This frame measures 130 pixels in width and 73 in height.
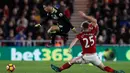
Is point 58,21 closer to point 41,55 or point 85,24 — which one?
point 41,55

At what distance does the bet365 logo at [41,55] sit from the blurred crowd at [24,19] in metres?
0.75

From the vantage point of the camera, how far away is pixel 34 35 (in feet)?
94.0

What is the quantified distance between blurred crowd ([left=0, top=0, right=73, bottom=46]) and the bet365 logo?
0.75 m

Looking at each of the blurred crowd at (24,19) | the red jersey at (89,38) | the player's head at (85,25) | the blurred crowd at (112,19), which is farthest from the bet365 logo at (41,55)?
the player's head at (85,25)

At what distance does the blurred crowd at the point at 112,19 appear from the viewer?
28359mm

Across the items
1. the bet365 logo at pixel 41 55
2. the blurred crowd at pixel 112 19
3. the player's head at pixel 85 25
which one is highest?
the player's head at pixel 85 25

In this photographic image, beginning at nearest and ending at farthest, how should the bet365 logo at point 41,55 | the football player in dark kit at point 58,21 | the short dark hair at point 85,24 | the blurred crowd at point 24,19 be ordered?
1. the short dark hair at point 85,24
2. the football player in dark kit at point 58,21
3. the bet365 logo at point 41,55
4. the blurred crowd at point 24,19

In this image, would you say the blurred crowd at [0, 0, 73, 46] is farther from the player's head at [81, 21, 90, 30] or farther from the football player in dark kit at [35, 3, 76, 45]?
the player's head at [81, 21, 90, 30]

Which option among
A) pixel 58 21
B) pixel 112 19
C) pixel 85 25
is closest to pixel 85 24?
pixel 85 25

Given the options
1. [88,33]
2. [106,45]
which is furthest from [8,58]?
[88,33]

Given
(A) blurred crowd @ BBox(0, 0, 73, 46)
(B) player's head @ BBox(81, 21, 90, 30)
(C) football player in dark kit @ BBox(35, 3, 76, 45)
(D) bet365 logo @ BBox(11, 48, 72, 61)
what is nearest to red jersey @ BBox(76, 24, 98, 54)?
(B) player's head @ BBox(81, 21, 90, 30)

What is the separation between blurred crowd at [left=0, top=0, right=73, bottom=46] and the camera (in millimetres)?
28344

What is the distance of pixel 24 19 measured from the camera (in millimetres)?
28641

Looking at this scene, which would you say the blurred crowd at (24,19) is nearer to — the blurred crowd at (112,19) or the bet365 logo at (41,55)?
the bet365 logo at (41,55)
